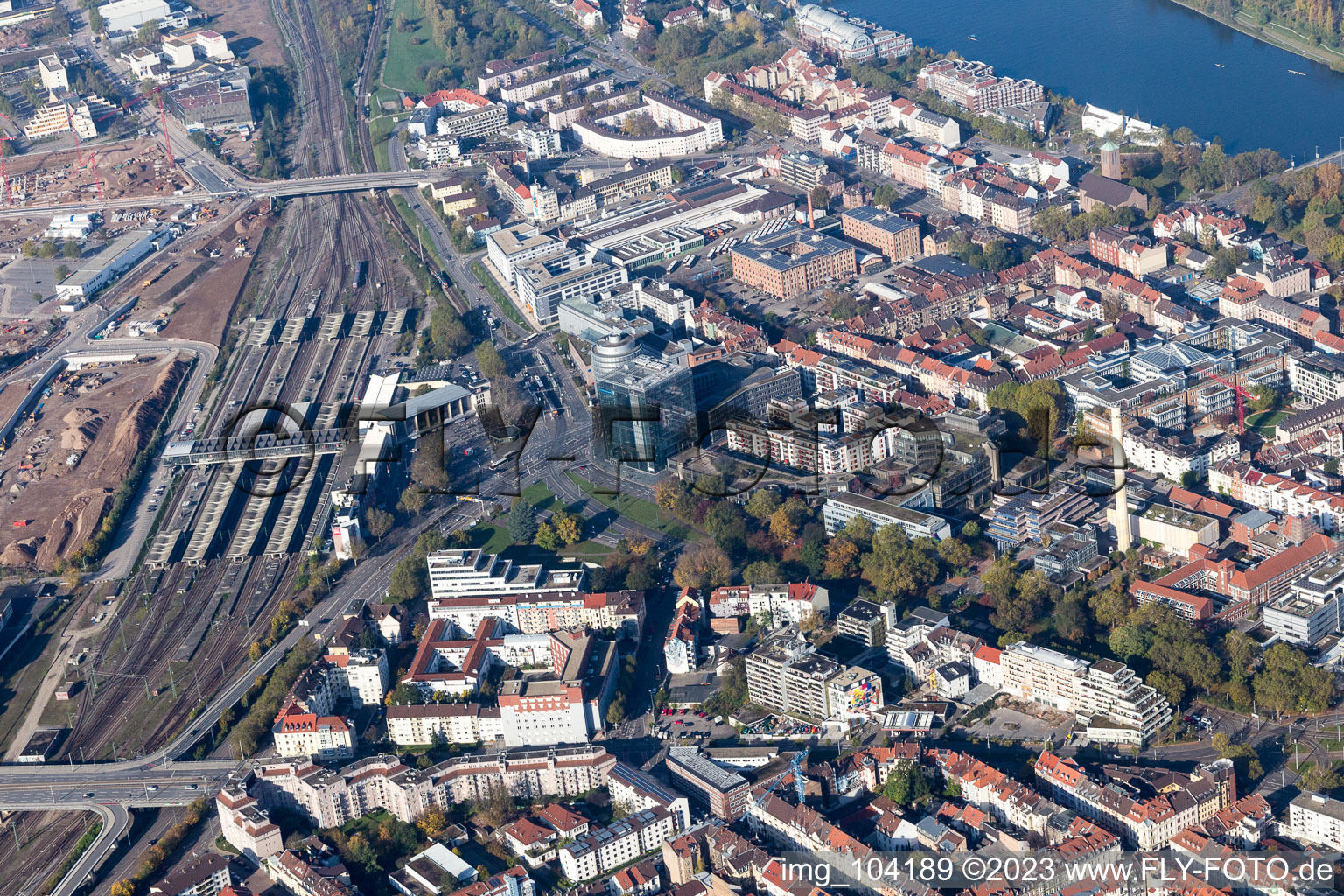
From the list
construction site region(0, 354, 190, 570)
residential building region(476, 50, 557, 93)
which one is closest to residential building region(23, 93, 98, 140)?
residential building region(476, 50, 557, 93)

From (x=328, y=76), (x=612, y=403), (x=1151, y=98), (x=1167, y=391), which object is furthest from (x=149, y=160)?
(x=1167, y=391)

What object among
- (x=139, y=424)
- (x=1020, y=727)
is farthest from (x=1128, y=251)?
(x=139, y=424)

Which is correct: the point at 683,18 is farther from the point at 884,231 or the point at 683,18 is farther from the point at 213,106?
the point at 884,231

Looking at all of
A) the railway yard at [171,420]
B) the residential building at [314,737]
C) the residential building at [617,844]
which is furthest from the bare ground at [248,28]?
the residential building at [617,844]

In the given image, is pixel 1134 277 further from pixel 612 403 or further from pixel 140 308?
pixel 140 308

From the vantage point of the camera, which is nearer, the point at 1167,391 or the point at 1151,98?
the point at 1167,391
